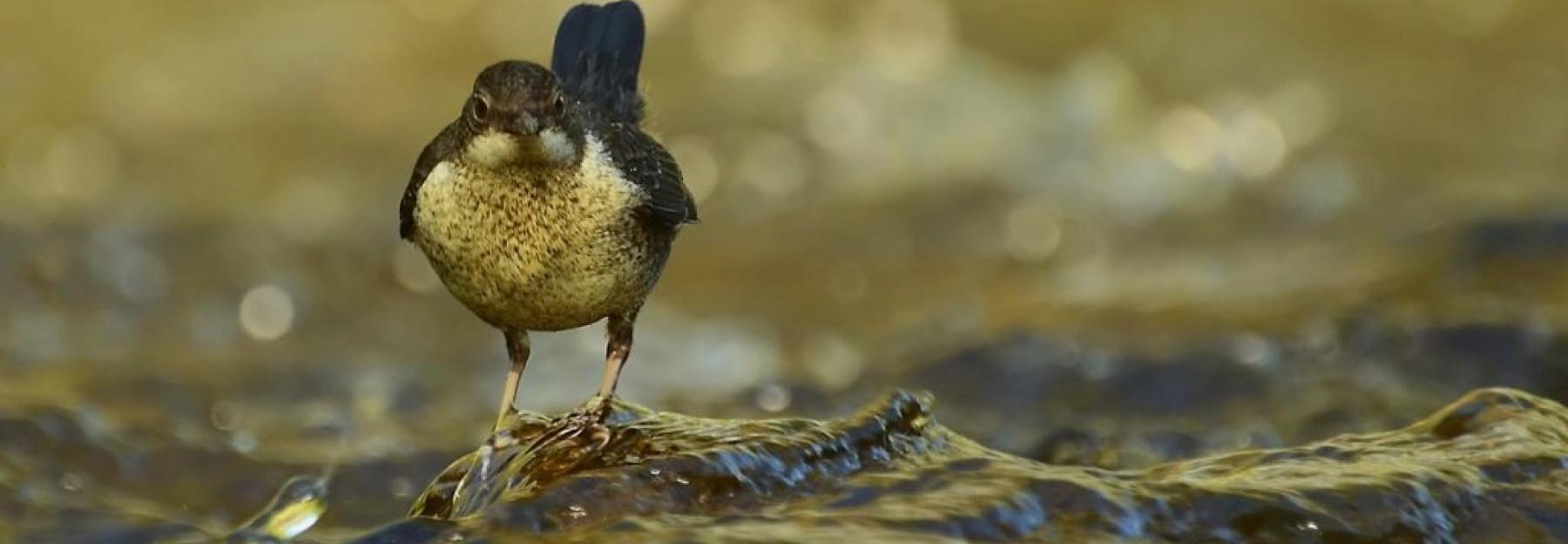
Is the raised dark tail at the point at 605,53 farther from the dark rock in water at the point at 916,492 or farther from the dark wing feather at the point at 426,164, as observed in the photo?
the dark rock in water at the point at 916,492

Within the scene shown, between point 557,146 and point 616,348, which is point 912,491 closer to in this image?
point 557,146

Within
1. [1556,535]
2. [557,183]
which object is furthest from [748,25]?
[1556,535]

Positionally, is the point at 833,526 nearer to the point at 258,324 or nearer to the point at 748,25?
the point at 258,324

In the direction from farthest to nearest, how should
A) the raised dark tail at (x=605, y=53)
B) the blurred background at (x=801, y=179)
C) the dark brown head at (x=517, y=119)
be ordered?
the blurred background at (x=801, y=179), the raised dark tail at (x=605, y=53), the dark brown head at (x=517, y=119)

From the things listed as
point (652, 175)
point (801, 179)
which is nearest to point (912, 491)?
point (652, 175)

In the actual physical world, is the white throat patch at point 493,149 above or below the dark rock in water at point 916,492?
above

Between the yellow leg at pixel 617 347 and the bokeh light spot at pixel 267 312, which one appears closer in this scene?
the yellow leg at pixel 617 347

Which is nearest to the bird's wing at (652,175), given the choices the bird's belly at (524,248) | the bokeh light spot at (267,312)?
the bird's belly at (524,248)
